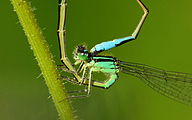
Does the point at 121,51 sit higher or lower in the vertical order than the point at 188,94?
higher

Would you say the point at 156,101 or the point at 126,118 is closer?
the point at 126,118

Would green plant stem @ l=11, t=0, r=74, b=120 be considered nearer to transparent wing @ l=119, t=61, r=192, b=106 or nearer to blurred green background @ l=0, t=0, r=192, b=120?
blurred green background @ l=0, t=0, r=192, b=120

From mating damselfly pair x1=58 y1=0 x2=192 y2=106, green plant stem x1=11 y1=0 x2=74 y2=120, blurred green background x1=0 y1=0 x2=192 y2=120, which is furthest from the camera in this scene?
blurred green background x1=0 y1=0 x2=192 y2=120

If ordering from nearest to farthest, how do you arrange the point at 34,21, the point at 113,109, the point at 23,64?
1. the point at 34,21
2. the point at 23,64
3. the point at 113,109

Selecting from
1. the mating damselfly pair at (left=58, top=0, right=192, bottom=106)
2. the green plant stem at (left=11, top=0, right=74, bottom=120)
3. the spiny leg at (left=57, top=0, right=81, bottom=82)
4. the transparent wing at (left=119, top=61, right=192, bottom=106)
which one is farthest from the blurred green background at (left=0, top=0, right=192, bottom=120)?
the green plant stem at (left=11, top=0, right=74, bottom=120)

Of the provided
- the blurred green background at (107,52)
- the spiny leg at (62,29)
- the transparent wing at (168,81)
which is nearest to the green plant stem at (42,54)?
the spiny leg at (62,29)

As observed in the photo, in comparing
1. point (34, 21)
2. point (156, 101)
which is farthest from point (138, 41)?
point (34, 21)

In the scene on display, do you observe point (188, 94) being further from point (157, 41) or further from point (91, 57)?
point (91, 57)
